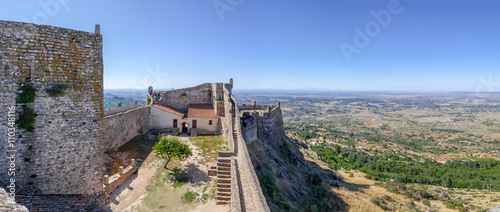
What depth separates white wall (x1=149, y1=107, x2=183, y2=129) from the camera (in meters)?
22.9

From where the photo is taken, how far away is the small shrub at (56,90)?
256 inches

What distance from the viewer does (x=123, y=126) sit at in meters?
17.9

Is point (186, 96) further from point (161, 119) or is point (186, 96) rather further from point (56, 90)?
point (56, 90)

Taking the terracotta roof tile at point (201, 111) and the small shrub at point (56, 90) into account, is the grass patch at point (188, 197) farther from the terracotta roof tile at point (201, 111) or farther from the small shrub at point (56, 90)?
the terracotta roof tile at point (201, 111)

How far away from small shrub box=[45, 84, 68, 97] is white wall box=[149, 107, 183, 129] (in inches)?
644

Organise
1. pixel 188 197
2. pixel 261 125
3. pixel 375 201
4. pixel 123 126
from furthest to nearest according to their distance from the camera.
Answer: pixel 261 125 < pixel 375 201 < pixel 123 126 < pixel 188 197

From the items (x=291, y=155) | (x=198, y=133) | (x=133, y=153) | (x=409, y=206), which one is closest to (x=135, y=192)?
(x=133, y=153)

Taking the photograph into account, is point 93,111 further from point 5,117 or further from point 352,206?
point 352,206

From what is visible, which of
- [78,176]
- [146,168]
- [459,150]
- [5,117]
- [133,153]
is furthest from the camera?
[459,150]

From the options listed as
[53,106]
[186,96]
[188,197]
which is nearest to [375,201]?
[188,197]

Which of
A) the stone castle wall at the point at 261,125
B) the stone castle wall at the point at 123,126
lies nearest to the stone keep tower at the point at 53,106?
the stone castle wall at the point at 123,126

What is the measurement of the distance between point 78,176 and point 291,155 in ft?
83.5

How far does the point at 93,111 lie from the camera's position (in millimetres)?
7223

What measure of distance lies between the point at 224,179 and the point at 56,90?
725 centimetres
